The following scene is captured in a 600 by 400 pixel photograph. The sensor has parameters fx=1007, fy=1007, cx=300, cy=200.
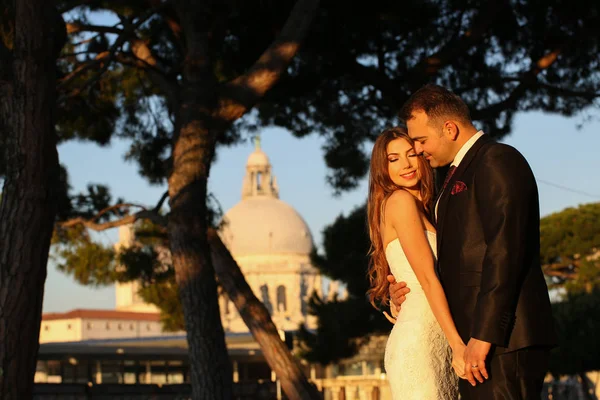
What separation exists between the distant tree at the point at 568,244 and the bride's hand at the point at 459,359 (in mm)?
34722

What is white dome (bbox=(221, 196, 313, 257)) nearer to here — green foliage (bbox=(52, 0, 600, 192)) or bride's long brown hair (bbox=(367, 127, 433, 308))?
green foliage (bbox=(52, 0, 600, 192))

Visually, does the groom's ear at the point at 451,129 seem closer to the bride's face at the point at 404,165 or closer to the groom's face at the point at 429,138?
the groom's face at the point at 429,138

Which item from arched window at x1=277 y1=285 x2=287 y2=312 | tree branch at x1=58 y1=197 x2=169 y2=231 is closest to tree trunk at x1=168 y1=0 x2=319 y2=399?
tree branch at x1=58 y1=197 x2=169 y2=231

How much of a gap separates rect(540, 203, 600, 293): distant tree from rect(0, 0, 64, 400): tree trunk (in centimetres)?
3240

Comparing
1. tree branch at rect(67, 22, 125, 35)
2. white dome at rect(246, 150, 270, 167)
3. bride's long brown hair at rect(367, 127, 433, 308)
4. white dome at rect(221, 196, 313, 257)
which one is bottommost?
bride's long brown hair at rect(367, 127, 433, 308)

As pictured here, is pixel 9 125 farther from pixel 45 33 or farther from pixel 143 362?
pixel 143 362

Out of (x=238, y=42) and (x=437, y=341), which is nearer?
(x=437, y=341)

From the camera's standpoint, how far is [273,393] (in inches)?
635

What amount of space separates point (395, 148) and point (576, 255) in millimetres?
36351

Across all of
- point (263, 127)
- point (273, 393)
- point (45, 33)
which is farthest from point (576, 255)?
point (45, 33)

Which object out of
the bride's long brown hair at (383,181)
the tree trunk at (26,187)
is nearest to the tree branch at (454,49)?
the tree trunk at (26,187)

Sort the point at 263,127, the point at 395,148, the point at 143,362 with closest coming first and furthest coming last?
the point at 395,148
the point at 263,127
the point at 143,362

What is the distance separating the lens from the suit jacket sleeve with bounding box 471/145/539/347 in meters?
2.90

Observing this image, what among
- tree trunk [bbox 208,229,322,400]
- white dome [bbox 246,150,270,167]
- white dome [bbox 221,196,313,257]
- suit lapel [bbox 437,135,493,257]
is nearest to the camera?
suit lapel [bbox 437,135,493,257]
